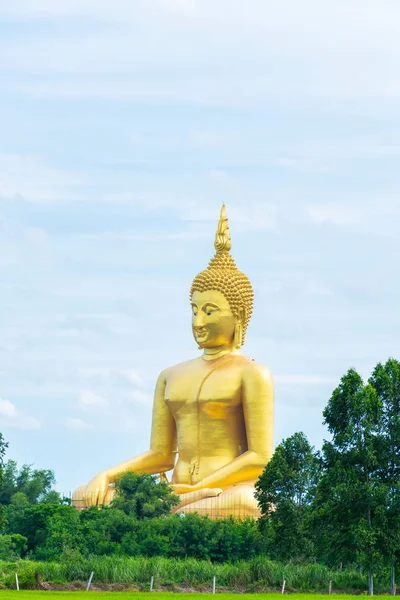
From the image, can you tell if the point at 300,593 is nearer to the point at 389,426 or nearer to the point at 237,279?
the point at 389,426

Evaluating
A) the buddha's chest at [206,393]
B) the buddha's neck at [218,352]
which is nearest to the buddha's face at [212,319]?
the buddha's neck at [218,352]

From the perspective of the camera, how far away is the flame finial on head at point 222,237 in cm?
5003

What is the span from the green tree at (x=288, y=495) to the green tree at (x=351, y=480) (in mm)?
3967

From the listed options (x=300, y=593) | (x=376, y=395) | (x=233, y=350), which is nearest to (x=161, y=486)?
(x=233, y=350)

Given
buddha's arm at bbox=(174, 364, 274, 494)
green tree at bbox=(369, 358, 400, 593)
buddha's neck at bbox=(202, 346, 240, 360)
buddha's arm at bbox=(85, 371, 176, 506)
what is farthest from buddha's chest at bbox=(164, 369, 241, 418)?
green tree at bbox=(369, 358, 400, 593)

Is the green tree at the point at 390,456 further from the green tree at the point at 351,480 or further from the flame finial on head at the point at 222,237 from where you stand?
the flame finial on head at the point at 222,237

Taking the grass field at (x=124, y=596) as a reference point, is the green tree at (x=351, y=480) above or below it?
above

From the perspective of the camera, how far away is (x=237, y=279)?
48.8 metres

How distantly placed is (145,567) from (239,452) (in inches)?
488

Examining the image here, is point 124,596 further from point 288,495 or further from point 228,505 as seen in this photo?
point 228,505

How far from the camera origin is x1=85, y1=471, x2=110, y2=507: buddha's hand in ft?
156

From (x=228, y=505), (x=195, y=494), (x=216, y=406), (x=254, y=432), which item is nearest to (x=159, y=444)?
(x=216, y=406)

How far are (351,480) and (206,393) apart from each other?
632 inches

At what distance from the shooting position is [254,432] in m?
47.5
